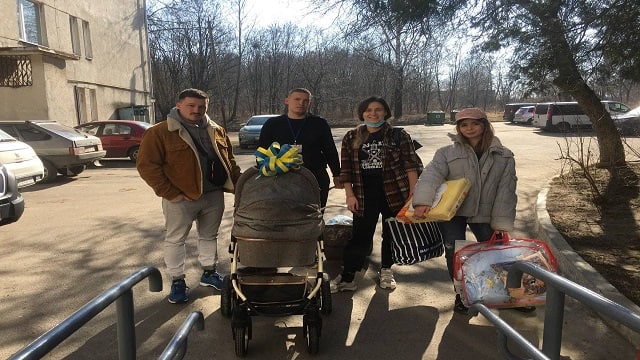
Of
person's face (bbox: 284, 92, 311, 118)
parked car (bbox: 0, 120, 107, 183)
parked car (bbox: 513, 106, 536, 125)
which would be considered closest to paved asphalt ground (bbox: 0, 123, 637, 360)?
person's face (bbox: 284, 92, 311, 118)

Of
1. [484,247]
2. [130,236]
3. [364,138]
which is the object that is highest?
[364,138]

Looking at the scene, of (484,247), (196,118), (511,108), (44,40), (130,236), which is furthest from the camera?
(511,108)

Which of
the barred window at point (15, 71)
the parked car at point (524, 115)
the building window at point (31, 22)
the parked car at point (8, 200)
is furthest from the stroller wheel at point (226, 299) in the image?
the parked car at point (524, 115)

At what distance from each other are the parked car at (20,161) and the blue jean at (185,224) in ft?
17.5

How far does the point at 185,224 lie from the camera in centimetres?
425

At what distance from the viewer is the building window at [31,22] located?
17069mm

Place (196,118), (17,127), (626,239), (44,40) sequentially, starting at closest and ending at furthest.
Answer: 1. (196,118)
2. (626,239)
3. (17,127)
4. (44,40)

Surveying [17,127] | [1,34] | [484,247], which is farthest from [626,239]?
[1,34]

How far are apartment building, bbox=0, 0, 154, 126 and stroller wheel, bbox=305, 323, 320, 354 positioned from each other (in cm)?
1485

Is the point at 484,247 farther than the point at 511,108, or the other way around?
the point at 511,108

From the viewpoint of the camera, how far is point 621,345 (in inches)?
138

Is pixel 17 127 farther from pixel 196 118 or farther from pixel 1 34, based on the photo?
pixel 196 118

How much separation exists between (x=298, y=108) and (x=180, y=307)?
6.65 ft

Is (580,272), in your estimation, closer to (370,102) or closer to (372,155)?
(372,155)
